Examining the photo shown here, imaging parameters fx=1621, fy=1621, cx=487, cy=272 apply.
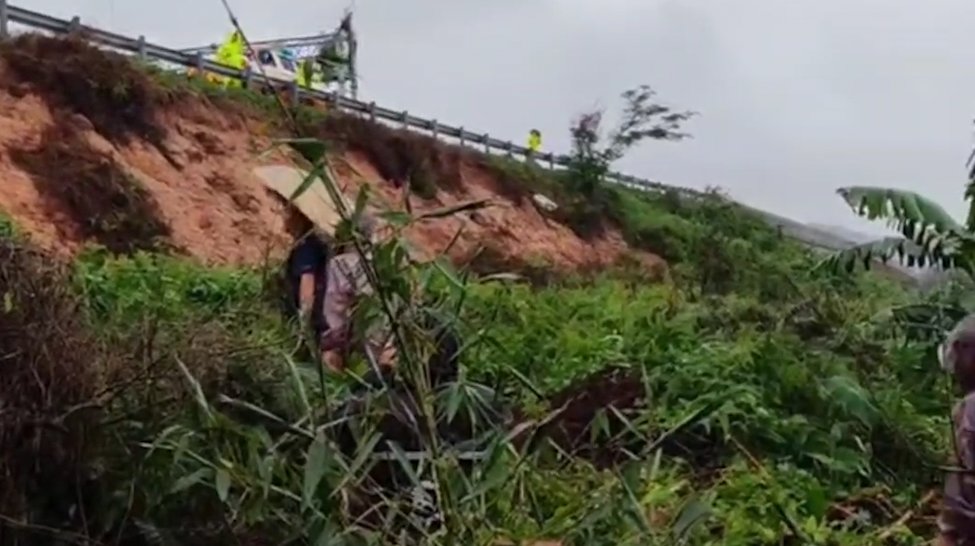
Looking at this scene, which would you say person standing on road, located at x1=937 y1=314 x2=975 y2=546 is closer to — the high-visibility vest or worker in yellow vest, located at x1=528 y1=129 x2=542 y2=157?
the high-visibility vest

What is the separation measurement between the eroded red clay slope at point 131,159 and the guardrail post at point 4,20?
0.46 ft

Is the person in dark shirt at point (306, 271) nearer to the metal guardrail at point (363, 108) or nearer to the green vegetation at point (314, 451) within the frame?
the green vegetation at point (314, 451)

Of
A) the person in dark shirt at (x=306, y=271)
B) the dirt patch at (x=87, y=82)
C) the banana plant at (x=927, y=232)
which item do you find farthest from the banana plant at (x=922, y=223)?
the dirt patch at (x=87, y=82)

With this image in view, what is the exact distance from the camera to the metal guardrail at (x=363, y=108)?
17.5 metres

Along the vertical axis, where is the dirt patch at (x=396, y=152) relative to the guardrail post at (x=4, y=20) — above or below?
below

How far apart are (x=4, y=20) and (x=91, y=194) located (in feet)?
9.23

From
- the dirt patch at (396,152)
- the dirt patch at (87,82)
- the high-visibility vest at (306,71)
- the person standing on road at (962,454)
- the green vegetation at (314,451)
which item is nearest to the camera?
the green vegetation at (314,451)

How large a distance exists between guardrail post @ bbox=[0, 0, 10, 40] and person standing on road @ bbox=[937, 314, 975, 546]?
14.6 metres

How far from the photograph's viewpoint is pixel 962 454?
4.37 m

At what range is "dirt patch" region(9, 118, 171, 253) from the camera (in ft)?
50.9

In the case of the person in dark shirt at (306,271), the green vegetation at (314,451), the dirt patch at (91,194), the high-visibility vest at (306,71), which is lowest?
the dirt patch at (91,194)

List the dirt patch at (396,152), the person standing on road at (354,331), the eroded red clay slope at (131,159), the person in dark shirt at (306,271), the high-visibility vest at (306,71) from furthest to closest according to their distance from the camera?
the dirt patch at (396,152), the eroded red clay slope at (131,159), the person in dark shirt at (306,271), the high-visibility vest at (306,71), the person standing on road at (354,331)

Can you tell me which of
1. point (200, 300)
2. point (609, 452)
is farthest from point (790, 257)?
point (609, 452)

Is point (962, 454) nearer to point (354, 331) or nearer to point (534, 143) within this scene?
point (354, 331)
